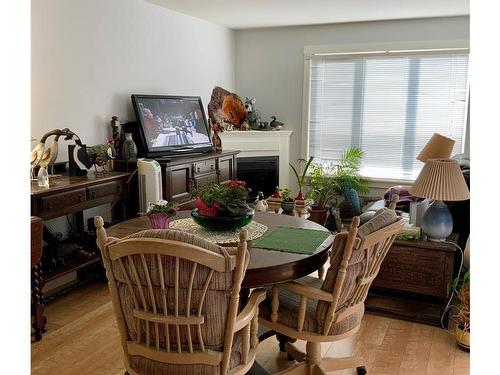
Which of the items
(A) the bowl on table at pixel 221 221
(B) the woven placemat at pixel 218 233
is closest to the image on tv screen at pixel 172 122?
(B) the woven placemat at pixel 218 233

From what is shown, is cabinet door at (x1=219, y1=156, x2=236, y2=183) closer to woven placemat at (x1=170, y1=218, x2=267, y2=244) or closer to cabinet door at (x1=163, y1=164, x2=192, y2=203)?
cabinet door at (x1=163, y1=164, x2=192, y2=203)

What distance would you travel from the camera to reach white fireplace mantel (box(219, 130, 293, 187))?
6105mm

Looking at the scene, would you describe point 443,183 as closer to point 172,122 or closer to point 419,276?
point 419,276

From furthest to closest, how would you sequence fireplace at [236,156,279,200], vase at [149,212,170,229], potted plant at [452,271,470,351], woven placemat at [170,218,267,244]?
fireplace at [236,156,279,200], potted plant at [452,271,470,351], vase at [149,212,170,229], woven placemat at [170,218,267,244]

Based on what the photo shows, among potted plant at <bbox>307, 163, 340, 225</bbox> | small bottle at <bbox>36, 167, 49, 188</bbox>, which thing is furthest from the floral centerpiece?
potted plant at <bbox>307, 163, 340, 225</bbox>

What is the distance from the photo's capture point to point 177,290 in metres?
1.64

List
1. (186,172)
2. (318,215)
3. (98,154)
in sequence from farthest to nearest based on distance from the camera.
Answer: (318,215), (186,172), (98,154)

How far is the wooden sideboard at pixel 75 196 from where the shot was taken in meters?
3.06

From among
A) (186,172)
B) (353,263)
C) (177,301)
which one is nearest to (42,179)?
(186,172)

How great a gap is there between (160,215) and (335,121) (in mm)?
4470

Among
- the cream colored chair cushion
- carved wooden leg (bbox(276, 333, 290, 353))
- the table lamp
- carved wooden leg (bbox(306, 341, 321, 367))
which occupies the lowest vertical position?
carved wooden leg (bbox(276, 333, 290, 353))

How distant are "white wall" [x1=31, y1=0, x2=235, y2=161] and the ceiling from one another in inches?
13.6

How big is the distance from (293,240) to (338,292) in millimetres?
411
